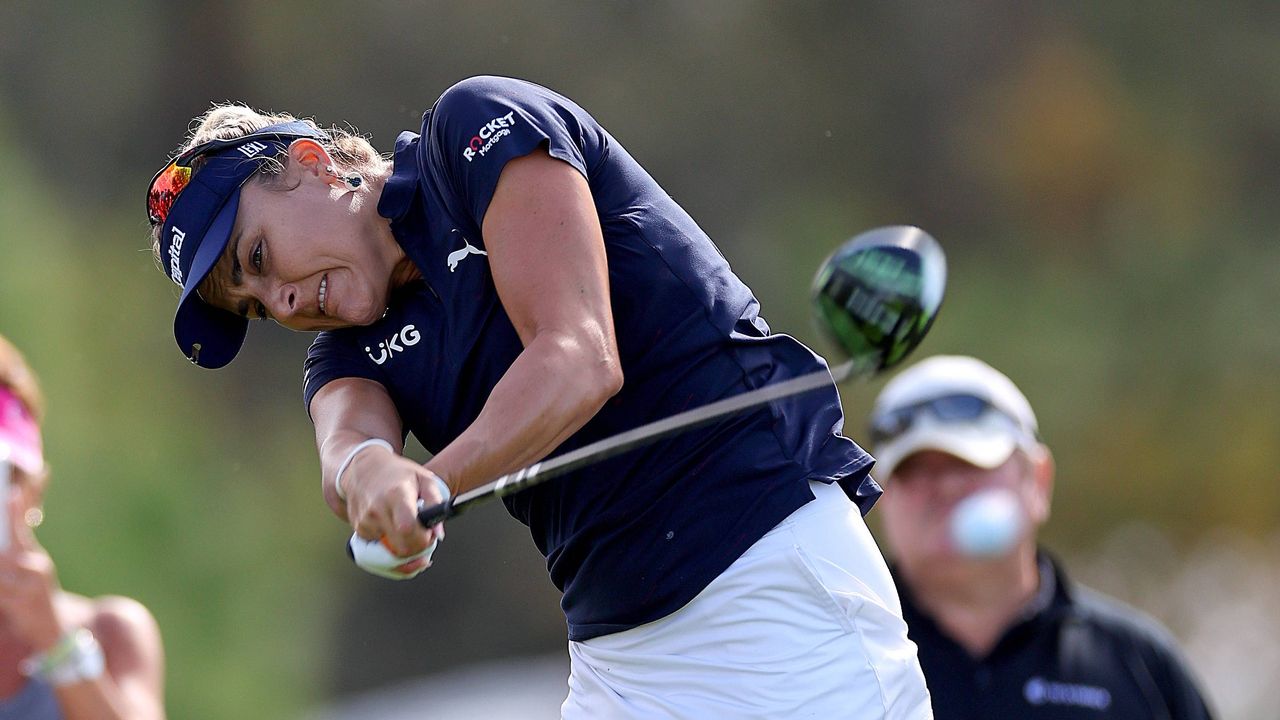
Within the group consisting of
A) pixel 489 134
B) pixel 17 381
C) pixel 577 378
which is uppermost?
pixel 489 134

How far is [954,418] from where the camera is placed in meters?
5.18

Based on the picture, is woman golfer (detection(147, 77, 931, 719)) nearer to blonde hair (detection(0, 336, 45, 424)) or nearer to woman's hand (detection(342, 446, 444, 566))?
woman's hand (detection(342, 446, 444, 566))

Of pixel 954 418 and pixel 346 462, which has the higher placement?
pixel 346 462

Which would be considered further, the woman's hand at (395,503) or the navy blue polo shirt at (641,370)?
the navy blue polo shirt at (641,370)

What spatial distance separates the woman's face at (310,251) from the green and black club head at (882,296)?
90 centimetres

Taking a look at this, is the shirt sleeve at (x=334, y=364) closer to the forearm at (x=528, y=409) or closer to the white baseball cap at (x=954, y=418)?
the forearm at (x=528, y=409)

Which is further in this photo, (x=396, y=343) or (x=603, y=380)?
→ (x=396, y=343)

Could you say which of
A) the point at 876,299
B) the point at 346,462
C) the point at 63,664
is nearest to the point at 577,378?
the point at 346,462

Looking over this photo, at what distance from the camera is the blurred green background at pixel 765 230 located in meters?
11.7

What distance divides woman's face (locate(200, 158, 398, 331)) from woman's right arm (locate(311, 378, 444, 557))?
16 centimetres

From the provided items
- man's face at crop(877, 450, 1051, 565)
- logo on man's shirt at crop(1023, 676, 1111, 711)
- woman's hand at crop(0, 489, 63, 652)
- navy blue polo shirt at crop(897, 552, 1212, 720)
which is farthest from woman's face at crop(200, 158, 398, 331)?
logo on man's shirt at crop(1023, 676, 1111, 711)

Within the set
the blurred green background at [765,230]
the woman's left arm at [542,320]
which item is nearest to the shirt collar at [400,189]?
the woman's left arm at [542,320]

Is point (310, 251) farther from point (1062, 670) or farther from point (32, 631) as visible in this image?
point (1062, 670)

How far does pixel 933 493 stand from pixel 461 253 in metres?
2.49
